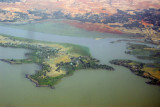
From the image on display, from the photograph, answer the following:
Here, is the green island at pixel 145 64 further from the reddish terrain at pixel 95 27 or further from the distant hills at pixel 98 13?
the reddish terrain at pixel 95 27

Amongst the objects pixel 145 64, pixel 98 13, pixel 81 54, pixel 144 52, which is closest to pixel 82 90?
pixel 81 54

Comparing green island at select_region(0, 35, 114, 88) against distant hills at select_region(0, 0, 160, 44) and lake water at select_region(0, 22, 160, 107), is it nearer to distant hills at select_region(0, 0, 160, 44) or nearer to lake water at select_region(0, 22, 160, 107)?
lake water at select_region(0, 22, 160, 107)

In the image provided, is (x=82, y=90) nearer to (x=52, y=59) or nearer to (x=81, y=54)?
(x=52, y=59)

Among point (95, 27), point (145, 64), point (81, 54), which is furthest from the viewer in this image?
point (95, 27)

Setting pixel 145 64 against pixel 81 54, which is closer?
pixel 145 64

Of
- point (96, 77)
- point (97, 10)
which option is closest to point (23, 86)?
point (96, 77)

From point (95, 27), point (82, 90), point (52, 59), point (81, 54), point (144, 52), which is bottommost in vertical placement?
point (82, 90)

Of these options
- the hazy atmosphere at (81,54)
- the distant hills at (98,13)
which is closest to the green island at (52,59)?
the hazy atmosphere at (81,54)
